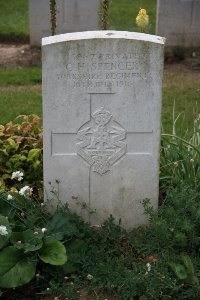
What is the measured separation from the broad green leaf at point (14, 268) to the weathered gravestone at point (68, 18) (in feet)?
22.0

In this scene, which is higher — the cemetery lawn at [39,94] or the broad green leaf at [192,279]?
the cemetery lawn at [39,94]

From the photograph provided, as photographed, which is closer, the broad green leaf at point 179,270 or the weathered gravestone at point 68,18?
the broad green leaf at point 179,270

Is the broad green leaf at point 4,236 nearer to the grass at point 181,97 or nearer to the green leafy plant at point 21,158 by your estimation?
the green leafy plant at point 21,158

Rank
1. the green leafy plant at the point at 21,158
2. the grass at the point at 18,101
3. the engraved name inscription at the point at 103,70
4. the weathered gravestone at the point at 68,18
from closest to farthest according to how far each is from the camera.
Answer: the engraved name inscription at the point at 103,70, the green leafy plant at the point at 21,158, the grass at the point at 18,101, the weathered gravestone at the point at 68,18

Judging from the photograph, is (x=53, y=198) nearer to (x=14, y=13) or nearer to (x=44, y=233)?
(x=44, y=233)

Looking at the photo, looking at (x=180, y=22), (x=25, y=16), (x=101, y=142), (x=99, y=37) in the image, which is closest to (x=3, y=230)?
(x=101, y=142)

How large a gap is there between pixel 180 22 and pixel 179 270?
693 cm

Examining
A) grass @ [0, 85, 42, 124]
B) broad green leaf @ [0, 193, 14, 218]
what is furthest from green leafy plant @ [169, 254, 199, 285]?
grass @ [0, 85, 42, 124]

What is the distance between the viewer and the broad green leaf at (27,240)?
3.50m

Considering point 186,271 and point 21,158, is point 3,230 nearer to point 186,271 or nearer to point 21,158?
point 186,271

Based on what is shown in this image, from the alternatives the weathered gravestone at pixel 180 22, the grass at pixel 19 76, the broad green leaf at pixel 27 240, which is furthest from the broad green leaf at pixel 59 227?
the weathered gravestone at pixel 180 22

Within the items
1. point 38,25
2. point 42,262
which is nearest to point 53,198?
point 42,262

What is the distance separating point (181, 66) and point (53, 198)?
5541 mm

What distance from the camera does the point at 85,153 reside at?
13.1 feet
